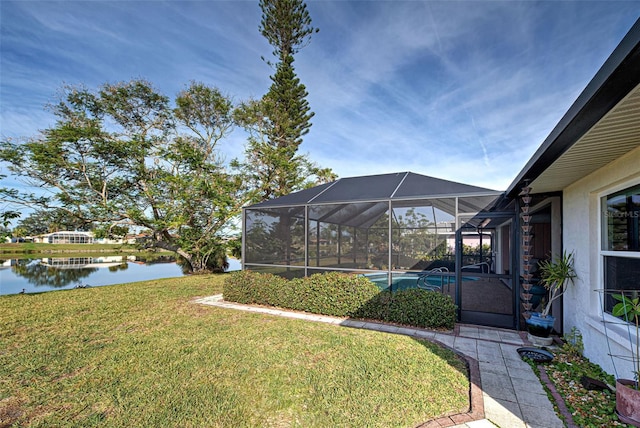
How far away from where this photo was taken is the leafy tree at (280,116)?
44.5 feet

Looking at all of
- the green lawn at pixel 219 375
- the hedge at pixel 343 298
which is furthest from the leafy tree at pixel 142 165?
the green lawn at pixel 219 375

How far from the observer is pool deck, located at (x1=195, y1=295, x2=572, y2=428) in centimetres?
229

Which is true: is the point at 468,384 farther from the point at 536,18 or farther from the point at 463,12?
the point at 463,12

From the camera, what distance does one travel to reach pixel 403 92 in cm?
945

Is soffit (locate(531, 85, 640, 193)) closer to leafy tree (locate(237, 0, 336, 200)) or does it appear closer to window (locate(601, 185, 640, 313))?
window (locate(601, 185, 640, 313))

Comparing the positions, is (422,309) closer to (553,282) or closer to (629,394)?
(553,282)

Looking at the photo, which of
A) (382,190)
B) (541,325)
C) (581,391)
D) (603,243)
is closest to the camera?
(581,391)

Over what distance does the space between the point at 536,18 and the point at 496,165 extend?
19.8 ft

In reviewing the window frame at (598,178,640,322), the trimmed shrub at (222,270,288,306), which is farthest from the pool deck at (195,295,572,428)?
the trimmed shrub at (222,270,288,306)

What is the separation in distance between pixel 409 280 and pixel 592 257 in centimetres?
270

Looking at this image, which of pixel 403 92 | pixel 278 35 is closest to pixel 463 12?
pixel 403 92

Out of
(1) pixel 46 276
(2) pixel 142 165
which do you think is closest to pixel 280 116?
(2) pixel 142 165

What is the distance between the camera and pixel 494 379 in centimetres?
302

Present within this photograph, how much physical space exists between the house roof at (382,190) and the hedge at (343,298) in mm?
1707
